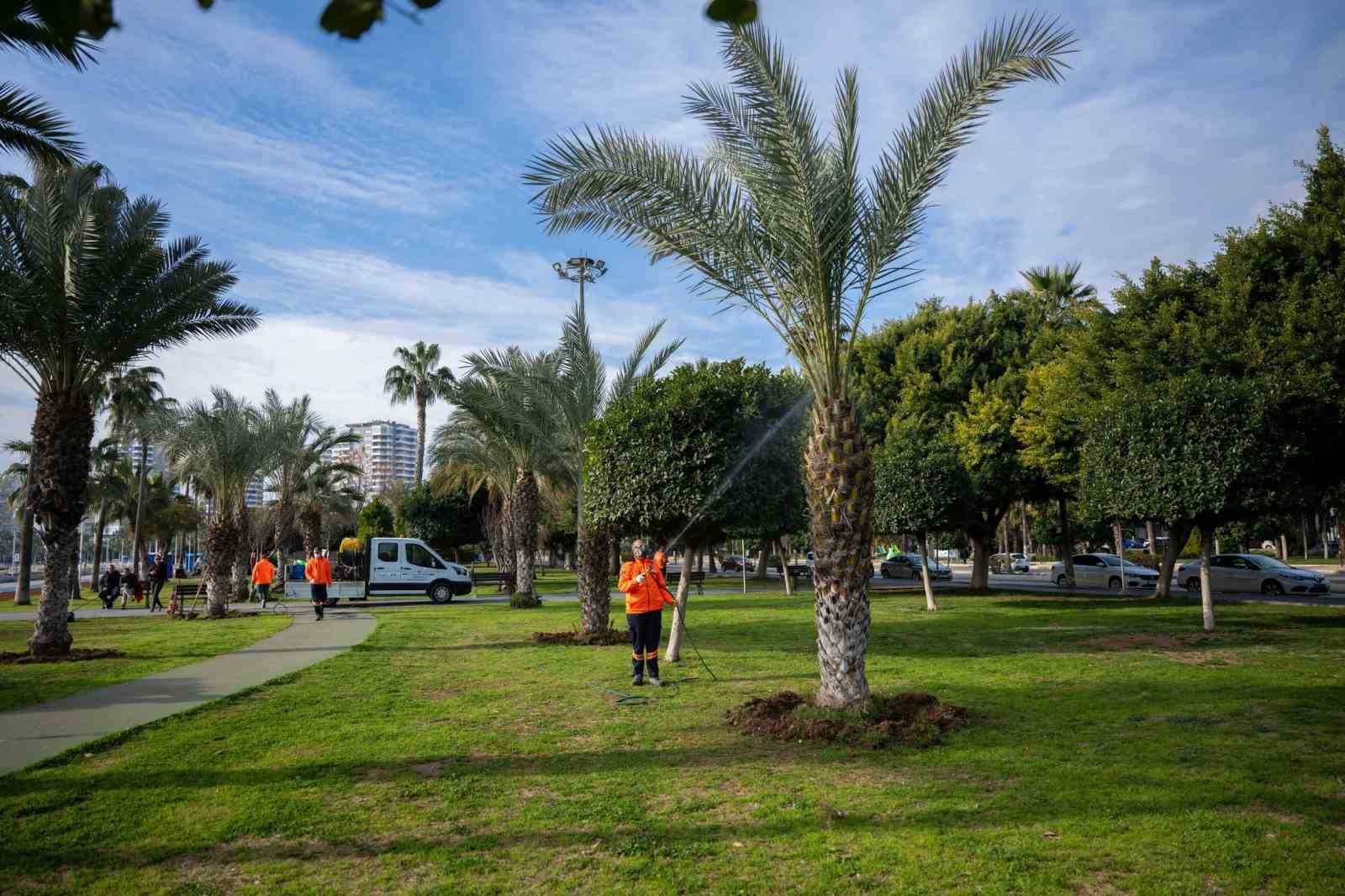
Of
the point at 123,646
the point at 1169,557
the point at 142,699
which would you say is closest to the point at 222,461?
the point at 123,646

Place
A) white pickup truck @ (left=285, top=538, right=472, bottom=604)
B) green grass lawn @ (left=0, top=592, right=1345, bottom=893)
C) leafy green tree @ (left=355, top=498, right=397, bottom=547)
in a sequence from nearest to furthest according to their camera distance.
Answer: green grass lawn @ (left=0, top=592, right=1345, bottom=893) < white pickup truck @ (left=285, top=538, right=472, bottom=604) < leafy green tree @ (left=355, top=498, right=397, bottom=547)

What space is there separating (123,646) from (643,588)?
425 inches

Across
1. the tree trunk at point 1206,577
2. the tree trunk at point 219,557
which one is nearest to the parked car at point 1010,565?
the tree trunk at point 1206,577

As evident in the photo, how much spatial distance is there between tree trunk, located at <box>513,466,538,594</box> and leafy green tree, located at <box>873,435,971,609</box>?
10110 millimetres

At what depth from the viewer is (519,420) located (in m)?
21.4

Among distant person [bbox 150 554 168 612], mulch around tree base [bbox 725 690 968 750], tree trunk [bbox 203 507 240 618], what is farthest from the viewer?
distant person [bbox 150 554 168 612]

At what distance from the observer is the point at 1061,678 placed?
10.4m

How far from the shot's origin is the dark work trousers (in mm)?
10273

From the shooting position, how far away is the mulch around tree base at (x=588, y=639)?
14.9 meters

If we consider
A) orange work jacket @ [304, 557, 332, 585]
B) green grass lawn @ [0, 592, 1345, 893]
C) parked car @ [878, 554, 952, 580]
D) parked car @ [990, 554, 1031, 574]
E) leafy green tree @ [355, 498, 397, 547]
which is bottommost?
parked car @ [990, 554, 1031, 574]

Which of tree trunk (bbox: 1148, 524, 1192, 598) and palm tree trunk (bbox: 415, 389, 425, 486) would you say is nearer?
tree trunk (bbox: 1148, 524, 1192, 598)

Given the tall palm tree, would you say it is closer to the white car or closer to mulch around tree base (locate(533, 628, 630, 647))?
mulch around tree base (locate(533, 628, 630, 647))

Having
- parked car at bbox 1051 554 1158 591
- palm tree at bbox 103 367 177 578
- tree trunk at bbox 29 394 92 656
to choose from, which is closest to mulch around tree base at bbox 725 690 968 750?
tree trunk at bbox 29 394 92 656

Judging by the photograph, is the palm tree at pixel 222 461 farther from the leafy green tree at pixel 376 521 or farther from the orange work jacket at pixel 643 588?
the leafy green tree at pixel 376 521
